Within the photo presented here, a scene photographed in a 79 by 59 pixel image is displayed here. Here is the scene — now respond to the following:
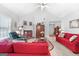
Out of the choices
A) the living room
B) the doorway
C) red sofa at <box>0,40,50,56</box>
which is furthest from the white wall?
red sofa at <box>0,40,50,56</box>

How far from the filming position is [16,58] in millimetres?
2904

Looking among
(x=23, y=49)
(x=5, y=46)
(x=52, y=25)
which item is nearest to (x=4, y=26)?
(x=5, y=46)

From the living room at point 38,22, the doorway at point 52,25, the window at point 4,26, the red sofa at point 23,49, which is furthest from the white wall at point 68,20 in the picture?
the window at point 4,26

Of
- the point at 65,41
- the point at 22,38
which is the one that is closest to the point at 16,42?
the point at 22,38

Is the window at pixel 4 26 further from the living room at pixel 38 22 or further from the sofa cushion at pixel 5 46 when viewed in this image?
the sofa cushion at pixel 5 46

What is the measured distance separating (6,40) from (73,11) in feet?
5.34

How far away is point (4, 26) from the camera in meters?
2.90

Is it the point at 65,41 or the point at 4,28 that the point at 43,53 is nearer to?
the point at 65,41

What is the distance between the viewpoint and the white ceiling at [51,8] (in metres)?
2.95

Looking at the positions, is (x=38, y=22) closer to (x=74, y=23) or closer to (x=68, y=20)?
(x=68, y=20)

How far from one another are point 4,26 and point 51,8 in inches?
44.9

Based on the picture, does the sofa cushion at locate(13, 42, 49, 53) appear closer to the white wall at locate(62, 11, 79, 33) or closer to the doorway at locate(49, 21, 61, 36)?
the doorway at locate(49, 21, 61, 36)

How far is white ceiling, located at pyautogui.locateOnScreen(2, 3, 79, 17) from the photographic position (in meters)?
2.95

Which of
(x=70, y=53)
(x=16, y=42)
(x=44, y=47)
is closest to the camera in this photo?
(x=44, y=47)
